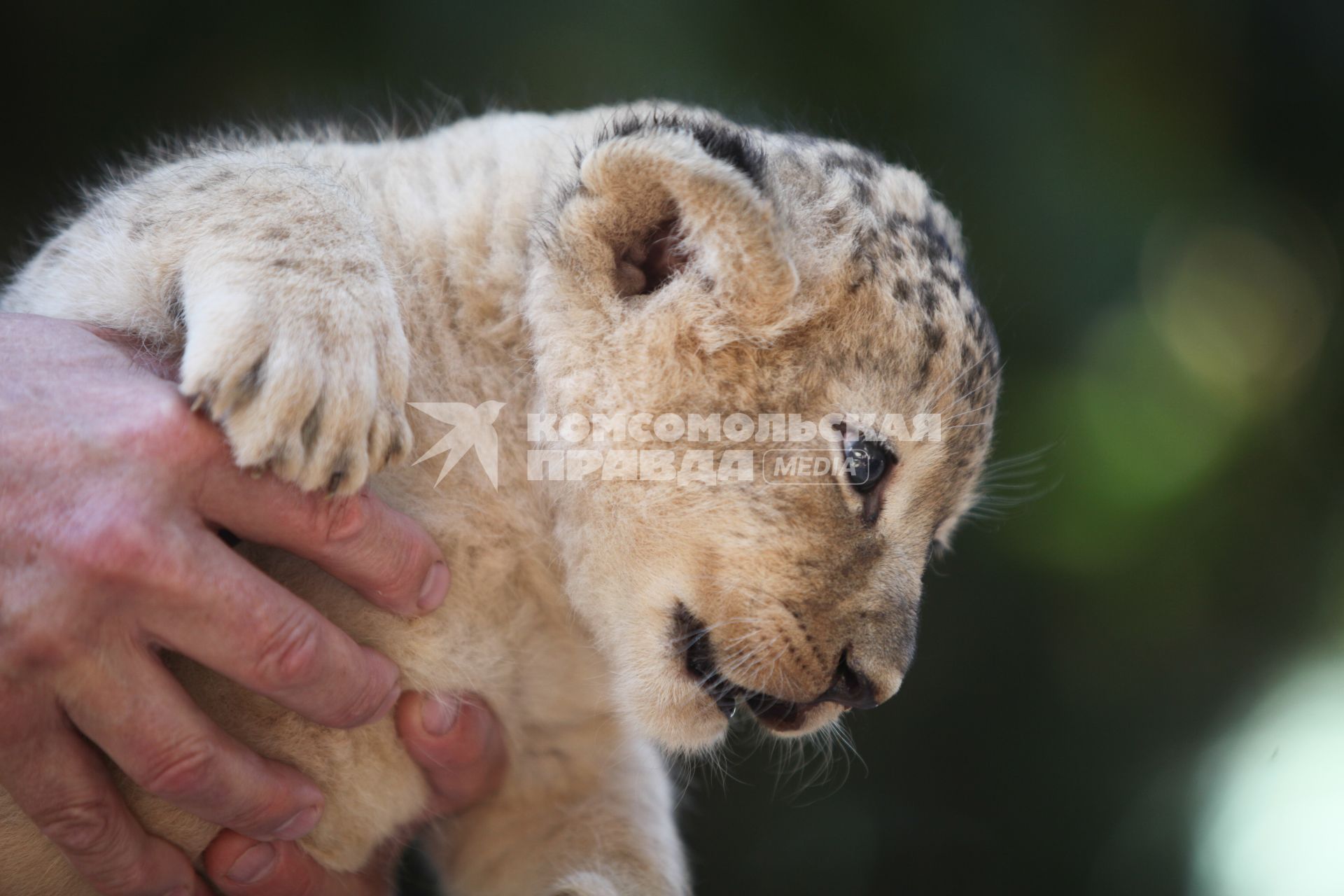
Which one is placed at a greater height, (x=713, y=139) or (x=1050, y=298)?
(x=713, y=139)

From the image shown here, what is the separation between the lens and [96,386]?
1.70 meters

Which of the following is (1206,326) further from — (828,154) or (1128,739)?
(828,154)

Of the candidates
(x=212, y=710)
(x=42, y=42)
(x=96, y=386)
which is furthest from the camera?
(x=42, y=42)

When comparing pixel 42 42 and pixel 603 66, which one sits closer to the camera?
pixel 42 42

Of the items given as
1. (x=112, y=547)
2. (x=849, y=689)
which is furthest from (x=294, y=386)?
(x=849, y=689)

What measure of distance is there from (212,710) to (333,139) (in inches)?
Answer: 57.7

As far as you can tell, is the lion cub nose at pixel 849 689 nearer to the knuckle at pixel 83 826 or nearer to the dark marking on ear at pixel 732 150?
the dark marking on ear at pixel 732 150

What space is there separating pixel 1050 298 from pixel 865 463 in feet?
6.74

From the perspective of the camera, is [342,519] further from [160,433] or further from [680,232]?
[680,232]

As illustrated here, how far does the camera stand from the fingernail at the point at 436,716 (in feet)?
6.26


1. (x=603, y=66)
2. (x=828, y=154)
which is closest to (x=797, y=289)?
(x=828, y=154)

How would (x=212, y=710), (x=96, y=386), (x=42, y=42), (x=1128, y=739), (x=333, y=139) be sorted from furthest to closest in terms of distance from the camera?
(x=1128, y=739) → (x=42, y=42) → (x=333, y=139) → (x=212, y=710) → (x=96, y=386)

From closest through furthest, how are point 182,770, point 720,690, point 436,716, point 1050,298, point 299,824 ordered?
point 182,770 < point 299,824 < point 436,716 < point 720,690 < point 1050,298

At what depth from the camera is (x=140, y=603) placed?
1596 mm
